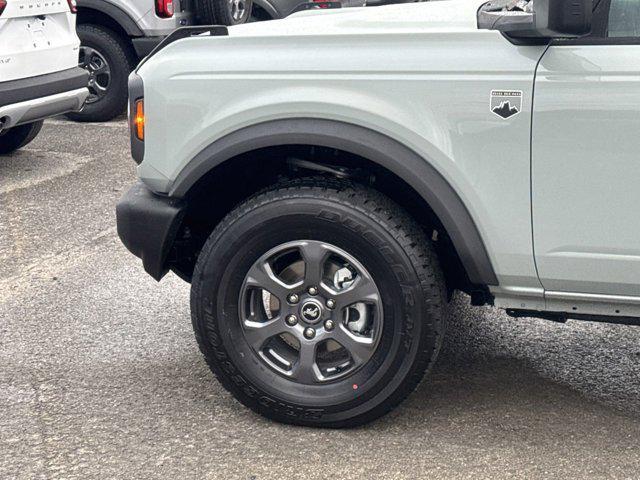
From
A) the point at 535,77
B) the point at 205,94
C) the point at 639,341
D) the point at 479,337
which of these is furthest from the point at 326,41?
the point at 639,341

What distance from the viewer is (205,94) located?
3.86 metres

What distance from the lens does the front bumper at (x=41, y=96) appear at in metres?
7.12

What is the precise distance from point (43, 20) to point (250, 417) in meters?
4.30

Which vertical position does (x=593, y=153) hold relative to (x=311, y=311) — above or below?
above

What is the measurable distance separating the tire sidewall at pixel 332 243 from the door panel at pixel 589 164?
1.62 feet

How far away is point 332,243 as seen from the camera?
3816 millimetres

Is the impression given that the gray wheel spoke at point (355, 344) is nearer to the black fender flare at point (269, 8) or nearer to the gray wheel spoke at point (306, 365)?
the gray wheel spoke at point (306, 365)

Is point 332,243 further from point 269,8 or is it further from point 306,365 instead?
point 269,8

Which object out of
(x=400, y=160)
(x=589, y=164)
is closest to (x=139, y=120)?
(x=400, y=160)

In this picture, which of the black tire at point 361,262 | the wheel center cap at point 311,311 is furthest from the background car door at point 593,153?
the wheel center cap at point 311,311

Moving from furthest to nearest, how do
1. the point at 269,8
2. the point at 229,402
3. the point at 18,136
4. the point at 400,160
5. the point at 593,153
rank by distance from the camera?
1. the point at 269,8
2. the point at 18,136
3. the point at 229,402
4. the point at 400,160
5. the point at 593,153

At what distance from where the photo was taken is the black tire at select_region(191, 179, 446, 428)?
148 inches

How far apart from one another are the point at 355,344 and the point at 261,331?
0.33 metres

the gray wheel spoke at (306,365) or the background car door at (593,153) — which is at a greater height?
the background car door at (593,153)
